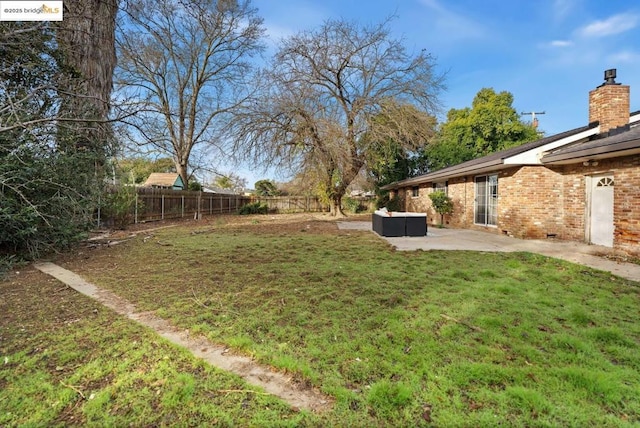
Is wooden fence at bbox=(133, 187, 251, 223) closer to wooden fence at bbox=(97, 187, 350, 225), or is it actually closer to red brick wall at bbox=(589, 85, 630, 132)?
wooden fence at bbox=(97, 187, 350, 225)

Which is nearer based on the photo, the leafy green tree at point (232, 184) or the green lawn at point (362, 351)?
the green lawn at point (362, 351)

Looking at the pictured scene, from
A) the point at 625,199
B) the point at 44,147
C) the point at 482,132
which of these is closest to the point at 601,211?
the point at 625,199

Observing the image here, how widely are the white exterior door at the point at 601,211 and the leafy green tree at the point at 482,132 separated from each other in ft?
40.8

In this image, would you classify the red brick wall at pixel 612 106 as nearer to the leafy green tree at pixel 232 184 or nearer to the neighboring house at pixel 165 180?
the neighboring house at pixel 165 180

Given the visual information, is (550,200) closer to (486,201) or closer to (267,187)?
(486,201)

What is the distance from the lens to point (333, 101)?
56.2 ft

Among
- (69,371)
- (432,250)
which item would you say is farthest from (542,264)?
(69,371)

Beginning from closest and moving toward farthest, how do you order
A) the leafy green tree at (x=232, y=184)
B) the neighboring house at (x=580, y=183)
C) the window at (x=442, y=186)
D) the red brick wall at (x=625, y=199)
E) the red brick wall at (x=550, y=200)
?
the red brick wall at (x=625, y=199), the neighboring house at (x=580, y=183), the red brick wall at (x=550, y=200), the window at (x=442, y=186), the leafy green tree at (x=232, y=184)

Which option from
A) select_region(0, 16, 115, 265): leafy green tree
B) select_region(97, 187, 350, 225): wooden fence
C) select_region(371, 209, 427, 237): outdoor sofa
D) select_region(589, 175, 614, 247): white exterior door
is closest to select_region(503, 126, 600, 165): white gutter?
select_region(589, 175, 614, 247): white exterior door

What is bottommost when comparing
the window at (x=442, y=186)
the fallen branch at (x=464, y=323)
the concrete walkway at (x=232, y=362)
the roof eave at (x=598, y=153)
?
the concrete walkway at (x=232, y=362)

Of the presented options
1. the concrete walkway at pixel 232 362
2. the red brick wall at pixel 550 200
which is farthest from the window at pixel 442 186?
the concrete walkway at pixel 232 362

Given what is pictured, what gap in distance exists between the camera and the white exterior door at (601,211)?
754 cm

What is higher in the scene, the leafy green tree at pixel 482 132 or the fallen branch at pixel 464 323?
the leafy green tree at pixel 482 132

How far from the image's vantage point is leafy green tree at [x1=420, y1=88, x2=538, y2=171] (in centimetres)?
2016
